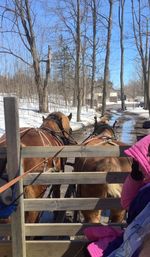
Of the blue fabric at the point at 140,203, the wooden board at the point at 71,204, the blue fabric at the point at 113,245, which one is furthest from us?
the wooden board at the point at 71,204

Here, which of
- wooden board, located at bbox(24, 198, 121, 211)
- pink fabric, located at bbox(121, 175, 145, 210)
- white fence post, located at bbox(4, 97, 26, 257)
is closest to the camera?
pink fabric, located at bbox(121, 175, 145, 210)

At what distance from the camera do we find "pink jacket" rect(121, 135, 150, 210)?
273 cm

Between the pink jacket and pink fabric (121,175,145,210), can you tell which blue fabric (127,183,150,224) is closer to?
the pink jacket

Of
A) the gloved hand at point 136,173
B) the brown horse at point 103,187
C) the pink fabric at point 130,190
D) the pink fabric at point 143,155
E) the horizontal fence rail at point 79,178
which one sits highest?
the pink fabric at point 143,155

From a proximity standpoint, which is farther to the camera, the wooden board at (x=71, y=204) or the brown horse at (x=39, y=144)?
the brown horse at (x=39, y=144)

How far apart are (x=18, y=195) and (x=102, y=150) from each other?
885 millimetres

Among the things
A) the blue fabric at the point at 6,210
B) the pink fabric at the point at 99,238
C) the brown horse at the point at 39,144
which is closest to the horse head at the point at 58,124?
the brown horse at the point at 39,144

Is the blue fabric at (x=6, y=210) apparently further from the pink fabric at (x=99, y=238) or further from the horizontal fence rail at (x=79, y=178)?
the pink fabric at (x=99, y=238)

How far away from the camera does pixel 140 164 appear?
274 cm

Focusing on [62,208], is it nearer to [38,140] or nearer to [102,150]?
[102,150]

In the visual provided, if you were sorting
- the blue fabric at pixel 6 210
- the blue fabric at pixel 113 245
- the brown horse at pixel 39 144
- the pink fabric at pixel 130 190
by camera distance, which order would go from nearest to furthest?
1. the blue fabric at pixel 113 245
2. the pink fabric at pixel 130 190
3. the blue fabric at pixel 6 210
4. the brown horse at pixel 39 144

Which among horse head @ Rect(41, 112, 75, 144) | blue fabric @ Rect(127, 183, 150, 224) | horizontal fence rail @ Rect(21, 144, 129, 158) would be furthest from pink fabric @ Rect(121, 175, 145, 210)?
horse head @ Rect(41, 112, 75, 144)

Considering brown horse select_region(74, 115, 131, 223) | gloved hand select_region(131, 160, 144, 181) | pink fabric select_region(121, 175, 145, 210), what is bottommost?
brown horse select_region(74, 115, 131, 223)

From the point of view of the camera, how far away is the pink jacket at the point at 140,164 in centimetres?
273
